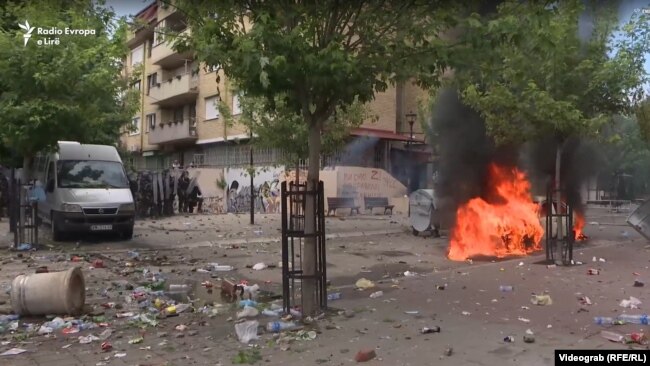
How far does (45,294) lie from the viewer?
6445mm

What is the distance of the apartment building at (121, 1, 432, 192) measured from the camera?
28.1 metres

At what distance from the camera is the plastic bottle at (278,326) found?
576 centimetres

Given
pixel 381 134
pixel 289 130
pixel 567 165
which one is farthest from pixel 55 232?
pixel 381 134

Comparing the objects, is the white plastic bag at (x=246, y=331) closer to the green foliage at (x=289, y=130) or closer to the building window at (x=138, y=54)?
the green foliage at (x=289, y=130)

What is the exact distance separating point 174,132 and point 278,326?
31902mm

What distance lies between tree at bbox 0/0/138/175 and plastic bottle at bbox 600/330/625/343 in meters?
9.81

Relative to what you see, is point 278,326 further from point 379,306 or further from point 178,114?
point 178,114

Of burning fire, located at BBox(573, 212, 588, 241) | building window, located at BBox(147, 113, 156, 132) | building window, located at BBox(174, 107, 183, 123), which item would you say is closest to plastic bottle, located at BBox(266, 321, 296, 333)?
burning fire, located at BBox(573, 212, 588, 241)

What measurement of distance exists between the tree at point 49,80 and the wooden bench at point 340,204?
485 inches

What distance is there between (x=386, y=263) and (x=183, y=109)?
1152 inches

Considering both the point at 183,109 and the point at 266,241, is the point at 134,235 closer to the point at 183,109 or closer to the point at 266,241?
the point at 266,241

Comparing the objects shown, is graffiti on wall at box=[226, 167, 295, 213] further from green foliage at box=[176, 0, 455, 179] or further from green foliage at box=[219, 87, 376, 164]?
green foliage at box=[176, 0, 455, 179]

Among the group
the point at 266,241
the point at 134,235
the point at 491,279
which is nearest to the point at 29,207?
the point at 134,235

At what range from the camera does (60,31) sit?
12.2 m
